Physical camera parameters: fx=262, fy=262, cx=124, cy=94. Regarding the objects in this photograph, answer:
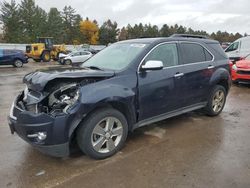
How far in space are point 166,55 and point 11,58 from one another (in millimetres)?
18225

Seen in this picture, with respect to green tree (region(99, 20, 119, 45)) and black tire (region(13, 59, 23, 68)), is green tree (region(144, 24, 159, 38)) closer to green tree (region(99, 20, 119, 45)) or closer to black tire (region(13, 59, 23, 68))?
green tree (region(99, 20, 119, 45))

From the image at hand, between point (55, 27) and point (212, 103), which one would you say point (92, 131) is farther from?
point (55, 27)

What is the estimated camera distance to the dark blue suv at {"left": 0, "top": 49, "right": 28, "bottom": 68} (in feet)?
65.1

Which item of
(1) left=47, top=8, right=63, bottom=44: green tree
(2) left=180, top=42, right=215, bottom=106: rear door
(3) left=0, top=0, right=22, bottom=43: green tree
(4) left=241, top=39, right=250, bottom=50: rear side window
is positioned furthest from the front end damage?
(1) left=47, top=8, right=63, bottom=44: green tree

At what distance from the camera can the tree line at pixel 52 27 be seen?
51.6 meters

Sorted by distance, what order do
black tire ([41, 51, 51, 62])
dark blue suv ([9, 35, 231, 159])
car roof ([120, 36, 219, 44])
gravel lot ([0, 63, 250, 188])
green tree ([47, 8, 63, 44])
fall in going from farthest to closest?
green tree ([47, 8, 63, 44])
black tire ([41, 51, 51, 62])
car roof ([120, 36, 219, 44])
dark blue suv ([9, 35, 231, 159])
gravel lot ([0, 63, 250, 188])

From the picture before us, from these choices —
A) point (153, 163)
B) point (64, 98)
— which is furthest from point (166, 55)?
point (64, 98)

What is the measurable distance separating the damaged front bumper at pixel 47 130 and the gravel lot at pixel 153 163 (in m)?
0.36

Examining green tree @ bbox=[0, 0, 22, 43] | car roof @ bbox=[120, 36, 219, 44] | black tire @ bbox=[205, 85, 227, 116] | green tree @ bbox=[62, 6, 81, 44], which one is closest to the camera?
car roof @ bbox=[120, 36, 219, 44]

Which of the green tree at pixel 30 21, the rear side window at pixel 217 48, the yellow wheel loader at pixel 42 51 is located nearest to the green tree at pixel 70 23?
the green tree at pixel 30 21

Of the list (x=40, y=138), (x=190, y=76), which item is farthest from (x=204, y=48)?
(x=40, y=138)

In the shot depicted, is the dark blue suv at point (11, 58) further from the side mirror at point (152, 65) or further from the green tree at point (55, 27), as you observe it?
the green tree at point (55, 27)

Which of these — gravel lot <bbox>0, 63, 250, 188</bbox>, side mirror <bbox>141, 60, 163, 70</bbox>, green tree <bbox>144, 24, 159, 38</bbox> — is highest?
green tree <bbox>144, 24, 159, 38</bbox>

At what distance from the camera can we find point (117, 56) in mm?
4660
